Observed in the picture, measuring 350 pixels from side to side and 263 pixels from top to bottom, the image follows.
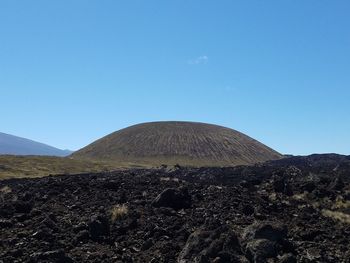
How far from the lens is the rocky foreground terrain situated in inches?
721

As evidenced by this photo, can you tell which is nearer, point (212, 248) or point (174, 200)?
Answer: point (212, 248)

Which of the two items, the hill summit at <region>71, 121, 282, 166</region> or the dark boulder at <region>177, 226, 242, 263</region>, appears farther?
the hill summit at <region>71, 121, 282, 166</region>

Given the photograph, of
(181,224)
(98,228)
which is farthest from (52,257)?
(181,224)

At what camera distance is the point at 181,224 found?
912 inches

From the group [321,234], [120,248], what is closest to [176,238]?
[120,248]

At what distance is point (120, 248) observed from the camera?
66.4ft

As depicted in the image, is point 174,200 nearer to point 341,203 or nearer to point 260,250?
point 260,250

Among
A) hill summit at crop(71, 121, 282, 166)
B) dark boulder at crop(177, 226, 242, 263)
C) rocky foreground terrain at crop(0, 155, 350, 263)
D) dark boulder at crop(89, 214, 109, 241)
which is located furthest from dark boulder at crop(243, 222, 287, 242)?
hill summit at crop(71, 121, 282, 166)

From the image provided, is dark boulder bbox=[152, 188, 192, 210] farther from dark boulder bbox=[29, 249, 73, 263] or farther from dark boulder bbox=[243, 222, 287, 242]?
dark boulder bbox=[29, 249, 73, 263]

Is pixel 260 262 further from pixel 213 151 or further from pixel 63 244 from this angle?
pixel 213 151

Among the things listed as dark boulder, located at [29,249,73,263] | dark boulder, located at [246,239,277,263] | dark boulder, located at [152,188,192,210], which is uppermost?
dark boulder, located at [152,188,192,210]

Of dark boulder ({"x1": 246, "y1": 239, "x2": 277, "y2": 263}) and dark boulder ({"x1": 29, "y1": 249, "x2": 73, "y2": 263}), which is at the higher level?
dark boulder ({"x1": 246, "y1": 239, "x2": 277, "y2": 263})

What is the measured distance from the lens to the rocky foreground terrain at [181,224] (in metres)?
18.3

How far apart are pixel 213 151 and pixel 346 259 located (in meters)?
166
